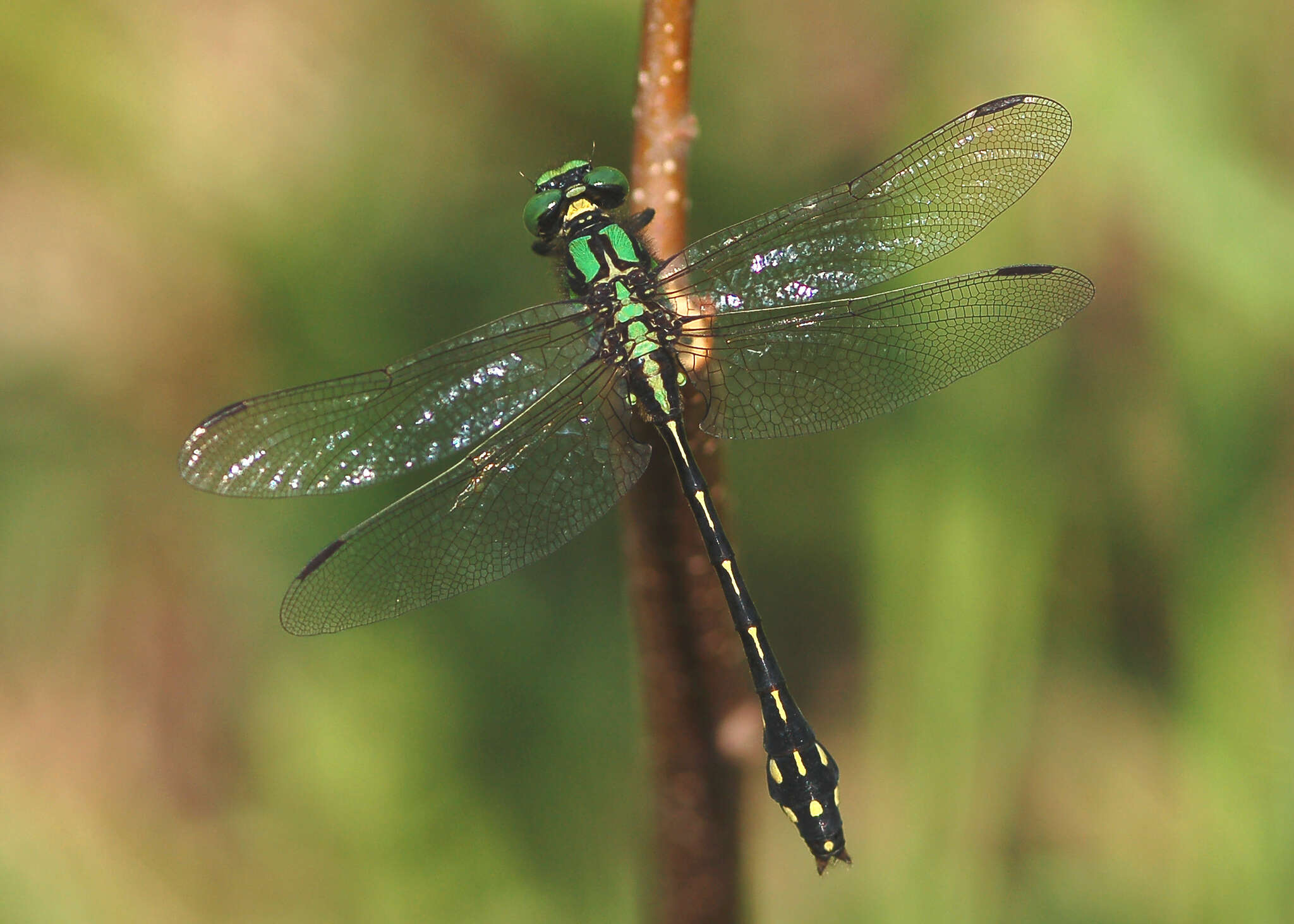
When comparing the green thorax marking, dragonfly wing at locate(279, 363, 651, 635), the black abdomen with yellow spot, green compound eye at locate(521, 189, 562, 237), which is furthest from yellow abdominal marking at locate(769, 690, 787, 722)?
green compound eye at locate(521, 189, 562, 237)

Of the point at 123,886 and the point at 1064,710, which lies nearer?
the point at 123,886

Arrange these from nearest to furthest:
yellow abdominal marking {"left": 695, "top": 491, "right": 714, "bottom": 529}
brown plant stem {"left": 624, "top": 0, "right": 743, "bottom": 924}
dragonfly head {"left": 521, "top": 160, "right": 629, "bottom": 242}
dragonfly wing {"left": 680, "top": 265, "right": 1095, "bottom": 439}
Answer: brown plant stem {"left": 624, "top": 0, "right": 743, "bottom": 924} < yellow abdominal marking {"left": 695, "top": 491, "right": 714, "bottom": 529} < dragonfly wing {"left": 680, "top": 265, "right": 1095, "bottom": 439} < dragonfly head {"left": 521, "top": 160, "right": 629, "bottom": 242}

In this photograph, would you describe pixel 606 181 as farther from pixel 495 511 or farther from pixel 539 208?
pixel 495 511

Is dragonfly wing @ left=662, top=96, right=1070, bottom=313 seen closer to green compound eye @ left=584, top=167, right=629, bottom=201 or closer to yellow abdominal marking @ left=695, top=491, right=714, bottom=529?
green compound eye @ left=584, top=167, right=629, bottom=201

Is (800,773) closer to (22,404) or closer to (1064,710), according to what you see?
(1064,710)

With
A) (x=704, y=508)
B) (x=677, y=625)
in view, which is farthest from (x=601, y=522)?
(x=677, y=625)

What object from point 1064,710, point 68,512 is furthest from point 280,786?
point 1064,710

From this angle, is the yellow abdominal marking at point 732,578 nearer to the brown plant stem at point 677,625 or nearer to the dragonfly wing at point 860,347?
the dragonfly wing at point 860,347
